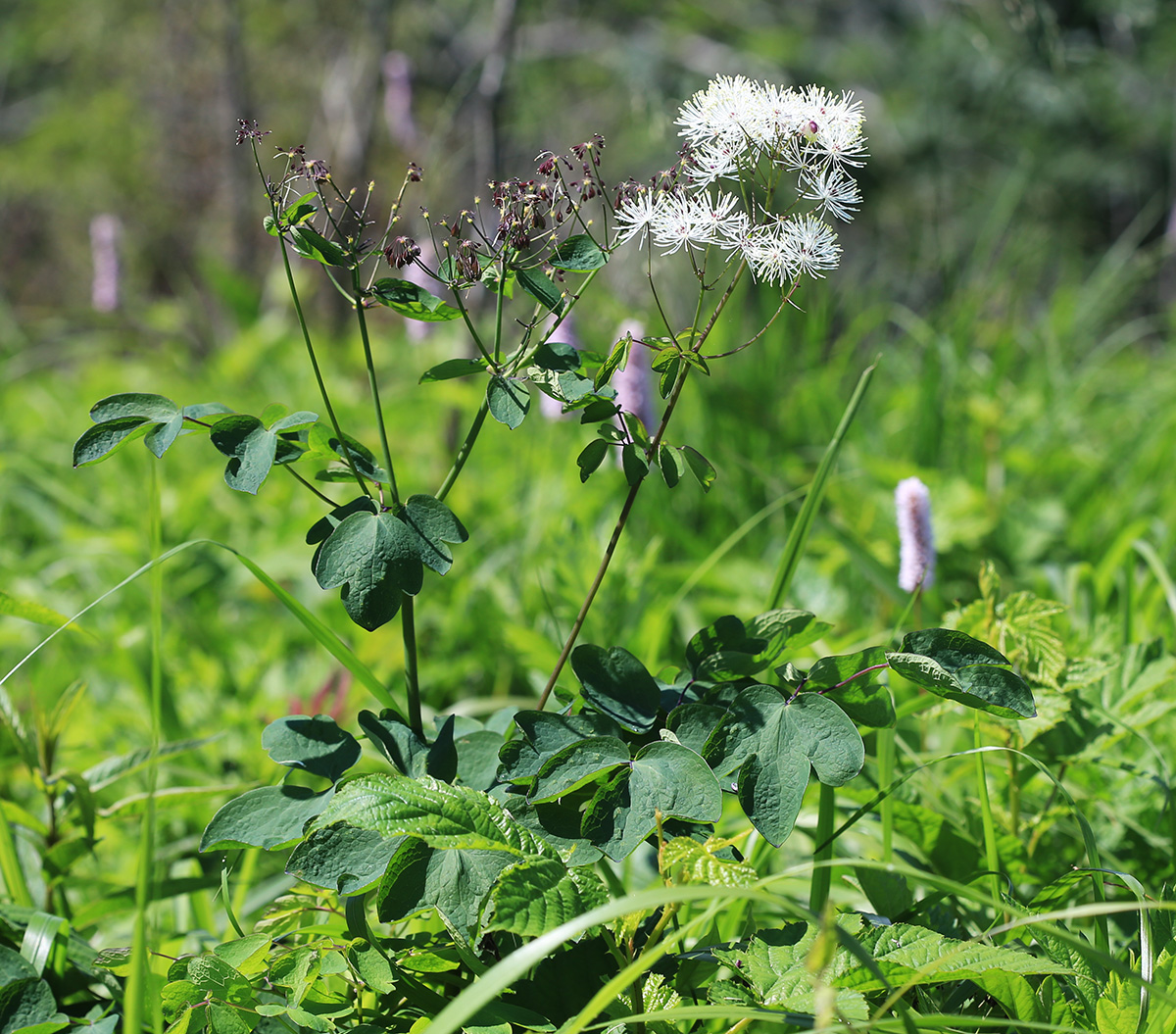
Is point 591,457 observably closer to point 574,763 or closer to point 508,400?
point 508,400

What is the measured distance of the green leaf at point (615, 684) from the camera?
0.86m

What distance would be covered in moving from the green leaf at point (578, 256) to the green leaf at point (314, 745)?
50 cm

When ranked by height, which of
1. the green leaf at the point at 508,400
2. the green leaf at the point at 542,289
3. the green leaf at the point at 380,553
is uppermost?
the green leaf at the point at 542,289

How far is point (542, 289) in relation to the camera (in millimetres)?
860

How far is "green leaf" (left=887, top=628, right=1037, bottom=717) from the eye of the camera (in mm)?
757

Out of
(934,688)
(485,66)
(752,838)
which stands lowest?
(752,838)

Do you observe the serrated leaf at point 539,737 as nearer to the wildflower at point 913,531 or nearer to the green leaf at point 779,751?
the green leaf at point 779,751

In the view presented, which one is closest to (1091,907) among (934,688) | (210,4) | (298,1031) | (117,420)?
(934,688)

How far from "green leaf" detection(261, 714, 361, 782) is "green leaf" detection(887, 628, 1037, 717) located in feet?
1.71

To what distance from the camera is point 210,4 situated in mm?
8398

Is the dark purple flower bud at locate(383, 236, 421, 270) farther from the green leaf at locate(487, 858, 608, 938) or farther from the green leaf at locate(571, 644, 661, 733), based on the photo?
the green leaf at locate(487, 858, 608, 938)

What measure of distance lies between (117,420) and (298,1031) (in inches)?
22.7

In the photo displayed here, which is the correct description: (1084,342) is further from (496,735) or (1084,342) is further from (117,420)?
(117,420)

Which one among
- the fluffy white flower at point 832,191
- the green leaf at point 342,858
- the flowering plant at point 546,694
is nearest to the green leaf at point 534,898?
the flowering plant at point 546,694
